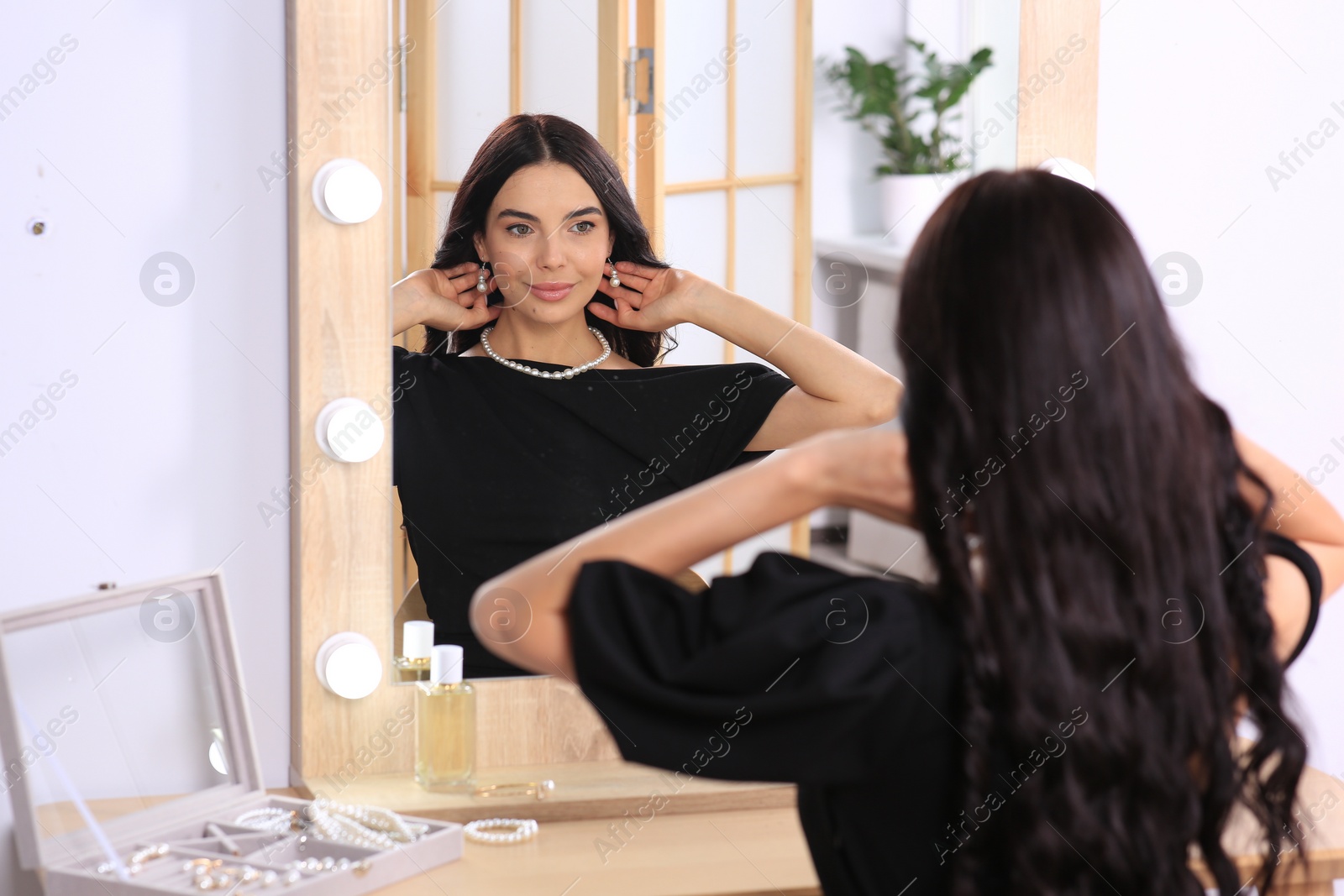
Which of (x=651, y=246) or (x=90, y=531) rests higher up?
(x=651, y=246)

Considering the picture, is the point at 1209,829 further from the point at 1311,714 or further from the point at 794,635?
the point at 1311,714

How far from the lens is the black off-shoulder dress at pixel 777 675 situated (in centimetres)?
66

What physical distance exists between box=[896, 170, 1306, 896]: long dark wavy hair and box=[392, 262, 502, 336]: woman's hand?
46 cm

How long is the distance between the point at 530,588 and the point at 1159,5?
3.12 feet

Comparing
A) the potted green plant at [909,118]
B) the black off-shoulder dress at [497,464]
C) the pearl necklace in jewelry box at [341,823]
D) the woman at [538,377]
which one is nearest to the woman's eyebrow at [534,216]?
the woman at [538,377]

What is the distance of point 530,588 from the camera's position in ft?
2.36

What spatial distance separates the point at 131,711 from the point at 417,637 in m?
0.23

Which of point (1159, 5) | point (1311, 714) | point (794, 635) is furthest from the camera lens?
point (1311, 714)

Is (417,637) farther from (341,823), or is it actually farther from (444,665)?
(341,823)

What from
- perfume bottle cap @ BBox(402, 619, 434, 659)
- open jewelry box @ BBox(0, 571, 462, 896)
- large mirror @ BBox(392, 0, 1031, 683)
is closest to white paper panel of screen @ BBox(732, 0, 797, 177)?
large mirror @ BBox(392, 0, 1031, 683)

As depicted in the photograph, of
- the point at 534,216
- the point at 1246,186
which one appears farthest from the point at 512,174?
the point at 1246,186

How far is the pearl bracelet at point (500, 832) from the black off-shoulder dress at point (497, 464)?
5.1 inches

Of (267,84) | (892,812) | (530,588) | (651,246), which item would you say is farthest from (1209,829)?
(267,84)

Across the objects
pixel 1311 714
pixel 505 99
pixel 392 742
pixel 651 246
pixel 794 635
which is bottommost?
pixel 1311 714
